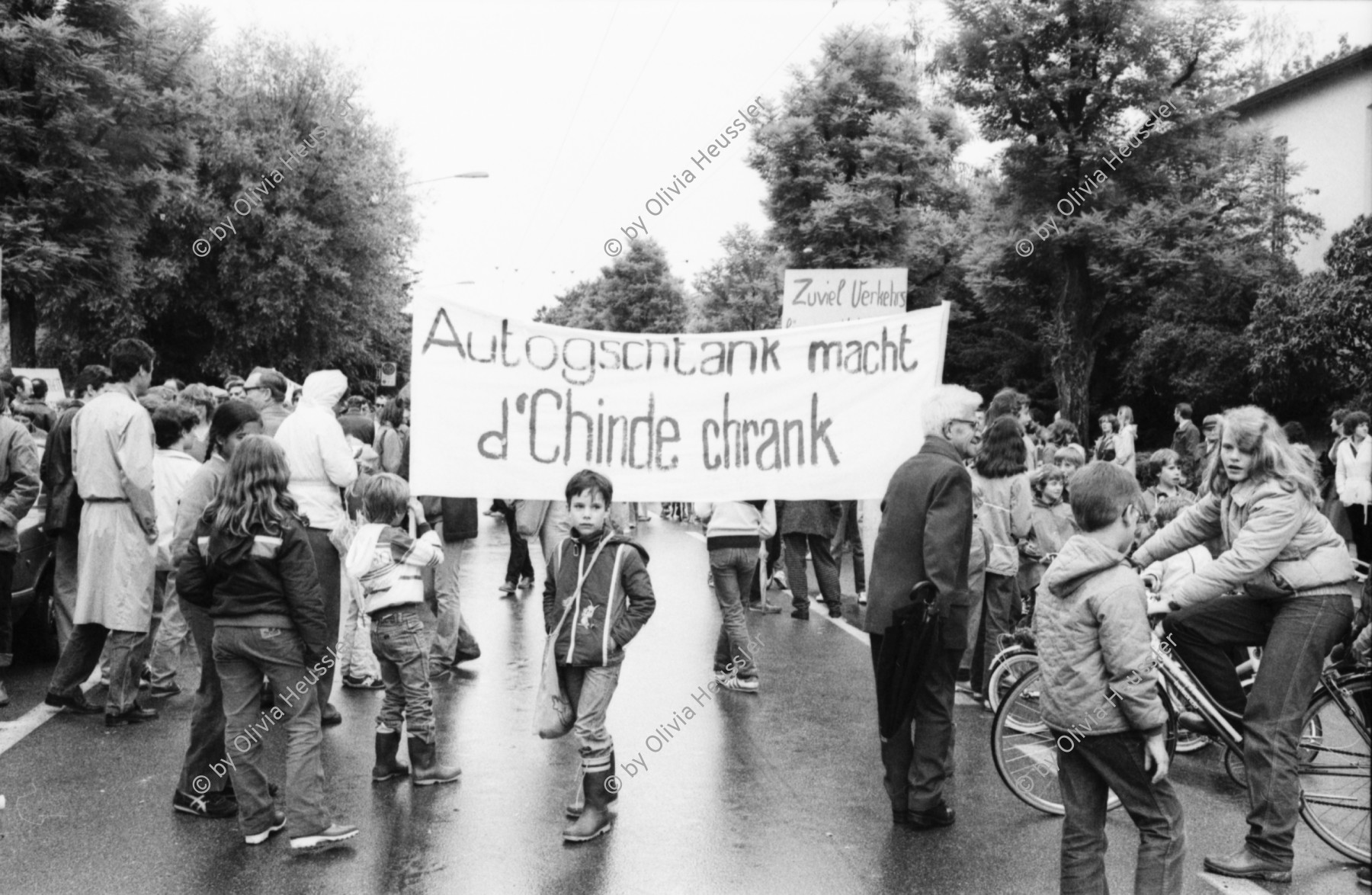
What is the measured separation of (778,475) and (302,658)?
248cm

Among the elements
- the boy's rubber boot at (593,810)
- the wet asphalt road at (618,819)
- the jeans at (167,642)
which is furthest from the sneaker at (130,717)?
the boy's rubber boot at (593,810)

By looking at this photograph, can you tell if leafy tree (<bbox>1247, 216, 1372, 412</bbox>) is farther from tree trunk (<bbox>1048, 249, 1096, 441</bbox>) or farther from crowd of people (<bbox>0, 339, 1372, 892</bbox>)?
crowd of people (<bbox>0, 339, 1372, 892</bbox>)

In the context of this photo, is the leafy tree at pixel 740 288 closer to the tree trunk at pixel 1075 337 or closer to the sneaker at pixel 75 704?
the tree trunk at pixel 1075 337

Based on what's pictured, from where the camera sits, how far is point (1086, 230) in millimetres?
22703

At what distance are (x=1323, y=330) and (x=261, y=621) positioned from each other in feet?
63.3

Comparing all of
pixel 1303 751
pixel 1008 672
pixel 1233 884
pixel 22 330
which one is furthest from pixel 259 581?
pixel 22 330

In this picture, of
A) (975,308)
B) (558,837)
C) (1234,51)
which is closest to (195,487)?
(558,837)

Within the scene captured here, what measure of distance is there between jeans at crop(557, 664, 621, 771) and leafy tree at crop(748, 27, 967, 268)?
23.0 metres

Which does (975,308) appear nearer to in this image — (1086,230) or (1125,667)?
(1086,230)

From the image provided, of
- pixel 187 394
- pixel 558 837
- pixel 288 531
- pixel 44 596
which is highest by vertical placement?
pixel 187 394

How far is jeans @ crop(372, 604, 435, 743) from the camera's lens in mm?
5656

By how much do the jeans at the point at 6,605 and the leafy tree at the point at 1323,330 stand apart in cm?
1851

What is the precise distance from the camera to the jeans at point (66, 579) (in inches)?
282

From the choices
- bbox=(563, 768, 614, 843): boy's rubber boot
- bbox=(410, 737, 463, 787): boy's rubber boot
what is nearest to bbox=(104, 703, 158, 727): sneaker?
bbox=(410, 737, 463, 787): boy's rubber boot
